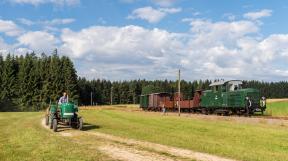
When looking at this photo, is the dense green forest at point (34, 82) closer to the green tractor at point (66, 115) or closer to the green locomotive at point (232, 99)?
the green locomotive at point (232, 99)

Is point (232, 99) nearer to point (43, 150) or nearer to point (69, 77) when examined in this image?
point (43, 150)

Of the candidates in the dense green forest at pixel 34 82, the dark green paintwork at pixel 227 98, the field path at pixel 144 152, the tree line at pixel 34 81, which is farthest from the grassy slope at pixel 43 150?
the tree line at pixel 34 81

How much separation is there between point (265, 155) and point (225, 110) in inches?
1170

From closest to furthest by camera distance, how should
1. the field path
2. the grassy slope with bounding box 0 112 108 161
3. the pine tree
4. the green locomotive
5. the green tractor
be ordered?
the grassy slope with bounding box 0 112 108 161, the field path, the green tractor, the green locomotive, the pine tree

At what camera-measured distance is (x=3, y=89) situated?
96500 mm

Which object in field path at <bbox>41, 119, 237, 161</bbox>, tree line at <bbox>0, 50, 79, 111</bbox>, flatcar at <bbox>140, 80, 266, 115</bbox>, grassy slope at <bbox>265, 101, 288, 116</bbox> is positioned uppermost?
tree line at <bbox>0, 50, 79, 111</bbox>

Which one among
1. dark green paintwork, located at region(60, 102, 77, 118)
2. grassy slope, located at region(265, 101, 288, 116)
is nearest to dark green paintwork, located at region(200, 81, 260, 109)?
grassy slope, located at region(265, 101, 288, 116)

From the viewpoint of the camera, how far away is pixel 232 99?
4309 centimetres

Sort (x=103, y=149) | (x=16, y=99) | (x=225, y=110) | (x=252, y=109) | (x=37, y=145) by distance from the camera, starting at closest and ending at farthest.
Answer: (x=103, y=149), (x=37, y=145), (x=252, y=109), (x=225, y=110), (x=16, y=99)

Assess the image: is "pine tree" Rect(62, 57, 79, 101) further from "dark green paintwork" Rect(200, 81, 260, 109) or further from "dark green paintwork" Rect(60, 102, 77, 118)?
"dark green paintwork" Rect(60, 102, 77, 118)

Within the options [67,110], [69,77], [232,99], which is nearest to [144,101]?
[69,77]

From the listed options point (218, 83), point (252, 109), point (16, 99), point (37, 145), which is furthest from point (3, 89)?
point (37, 145)

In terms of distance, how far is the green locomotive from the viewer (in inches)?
1615

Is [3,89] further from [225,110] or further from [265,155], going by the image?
[265,155]
